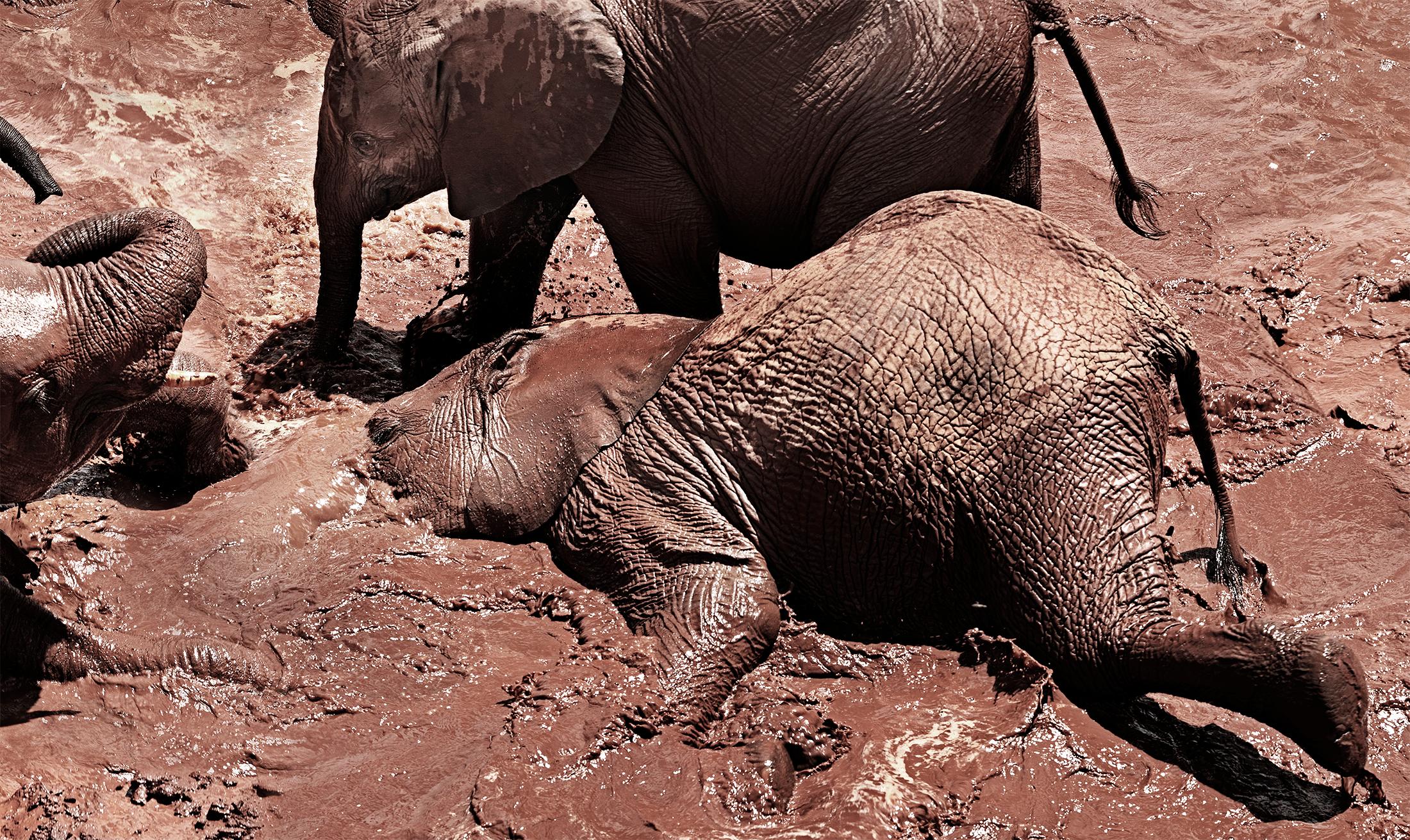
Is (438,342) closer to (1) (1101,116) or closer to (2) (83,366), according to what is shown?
(2) (83,366)

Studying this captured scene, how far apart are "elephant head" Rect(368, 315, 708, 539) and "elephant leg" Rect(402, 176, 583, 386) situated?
59.1 inches

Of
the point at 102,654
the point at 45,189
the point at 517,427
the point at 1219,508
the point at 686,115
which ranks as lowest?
the point at 1219,508

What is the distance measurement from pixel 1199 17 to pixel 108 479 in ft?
27.6

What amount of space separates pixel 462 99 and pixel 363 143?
0.55 meters

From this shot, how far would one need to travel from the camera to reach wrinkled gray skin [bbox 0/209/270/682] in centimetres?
470

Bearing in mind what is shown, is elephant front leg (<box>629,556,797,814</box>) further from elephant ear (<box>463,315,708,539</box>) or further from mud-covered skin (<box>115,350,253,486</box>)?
mud-covered skin (<box>115,350,253,486</box>)

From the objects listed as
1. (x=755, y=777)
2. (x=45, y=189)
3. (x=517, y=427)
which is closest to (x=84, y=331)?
(x=45, y=189)

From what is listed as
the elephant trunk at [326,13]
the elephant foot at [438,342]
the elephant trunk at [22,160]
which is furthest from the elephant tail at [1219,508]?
the elephant trunk at [326,13]

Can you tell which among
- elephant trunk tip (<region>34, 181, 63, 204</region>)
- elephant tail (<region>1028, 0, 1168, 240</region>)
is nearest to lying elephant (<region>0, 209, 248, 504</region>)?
elephant trunk tip (<region>34, 181, 63, 204</region>)

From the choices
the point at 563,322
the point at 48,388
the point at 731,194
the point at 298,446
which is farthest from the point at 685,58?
the point at 48,388

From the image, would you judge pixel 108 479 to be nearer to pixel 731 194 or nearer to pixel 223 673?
pixel 223 673

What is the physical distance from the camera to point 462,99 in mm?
6598

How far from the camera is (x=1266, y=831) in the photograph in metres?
4.32

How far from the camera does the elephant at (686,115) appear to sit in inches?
247
